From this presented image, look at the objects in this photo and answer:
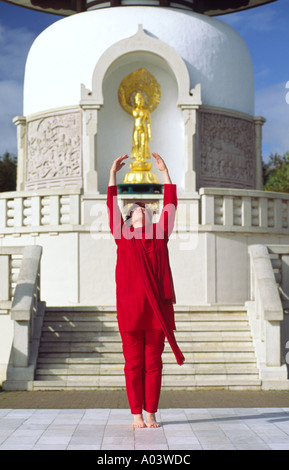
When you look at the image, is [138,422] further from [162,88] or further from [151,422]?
[162,88]

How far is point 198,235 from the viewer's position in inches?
662

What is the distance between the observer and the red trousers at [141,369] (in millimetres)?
7508

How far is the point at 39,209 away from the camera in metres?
17.3

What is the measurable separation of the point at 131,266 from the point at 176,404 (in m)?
3.09

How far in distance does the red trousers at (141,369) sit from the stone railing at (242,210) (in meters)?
9.45

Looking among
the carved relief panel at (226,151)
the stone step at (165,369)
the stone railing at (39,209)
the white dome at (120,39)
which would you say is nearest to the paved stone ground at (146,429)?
the stone step at (165,369)

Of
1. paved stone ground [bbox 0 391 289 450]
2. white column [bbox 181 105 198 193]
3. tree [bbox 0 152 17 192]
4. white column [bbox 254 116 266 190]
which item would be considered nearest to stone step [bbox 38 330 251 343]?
paved stone ground [bbox 0 391 289 450]

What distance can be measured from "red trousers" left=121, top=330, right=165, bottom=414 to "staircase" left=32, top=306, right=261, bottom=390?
13.2ft

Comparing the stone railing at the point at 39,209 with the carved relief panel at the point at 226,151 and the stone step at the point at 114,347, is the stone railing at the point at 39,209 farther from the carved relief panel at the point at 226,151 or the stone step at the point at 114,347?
the stone step at the point at 114,347

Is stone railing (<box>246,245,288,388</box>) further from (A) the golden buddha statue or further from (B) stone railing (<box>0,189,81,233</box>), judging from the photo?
(A) the golden buddha statue

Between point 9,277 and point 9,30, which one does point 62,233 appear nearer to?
point 9,277

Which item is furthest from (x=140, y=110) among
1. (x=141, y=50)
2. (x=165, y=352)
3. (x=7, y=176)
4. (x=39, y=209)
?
(x=7, y=176)

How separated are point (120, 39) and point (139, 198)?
5.00m

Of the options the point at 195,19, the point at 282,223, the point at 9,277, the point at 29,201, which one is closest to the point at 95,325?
the point at 9,277
